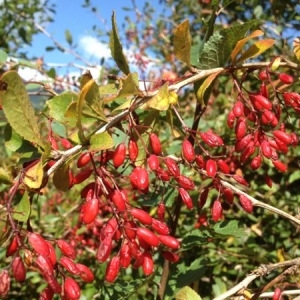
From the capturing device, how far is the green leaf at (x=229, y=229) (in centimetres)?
128

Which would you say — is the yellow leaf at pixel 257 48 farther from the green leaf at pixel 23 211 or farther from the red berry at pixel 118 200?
the green leaf at pixel 23 211

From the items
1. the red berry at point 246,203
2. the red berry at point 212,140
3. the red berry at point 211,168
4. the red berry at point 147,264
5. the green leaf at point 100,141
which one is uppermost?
the green leaf at point 100,141

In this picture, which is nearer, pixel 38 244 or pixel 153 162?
pixel 38 244

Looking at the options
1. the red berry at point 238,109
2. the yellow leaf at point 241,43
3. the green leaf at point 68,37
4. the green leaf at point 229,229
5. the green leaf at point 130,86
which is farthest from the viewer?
the green leaf at point 68,37

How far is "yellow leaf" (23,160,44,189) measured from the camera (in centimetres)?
86

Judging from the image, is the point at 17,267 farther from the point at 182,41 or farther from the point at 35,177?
the point at 182,41

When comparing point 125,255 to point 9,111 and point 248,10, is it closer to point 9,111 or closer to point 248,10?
point 9,111

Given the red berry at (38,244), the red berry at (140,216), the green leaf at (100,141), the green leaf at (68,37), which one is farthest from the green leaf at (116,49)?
the green leaf at (68,37)

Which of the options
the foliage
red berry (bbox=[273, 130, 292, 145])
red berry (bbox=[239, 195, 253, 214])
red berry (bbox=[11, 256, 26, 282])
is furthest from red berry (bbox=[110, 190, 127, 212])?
red berry (bbox=[273, 130, 292, 145])

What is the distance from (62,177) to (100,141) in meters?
0.12

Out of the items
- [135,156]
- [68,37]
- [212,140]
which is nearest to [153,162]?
[135,156]

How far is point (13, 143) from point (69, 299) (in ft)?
1.10

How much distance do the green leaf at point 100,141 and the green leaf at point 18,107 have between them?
0.10 meters

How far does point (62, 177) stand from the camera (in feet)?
3.20
